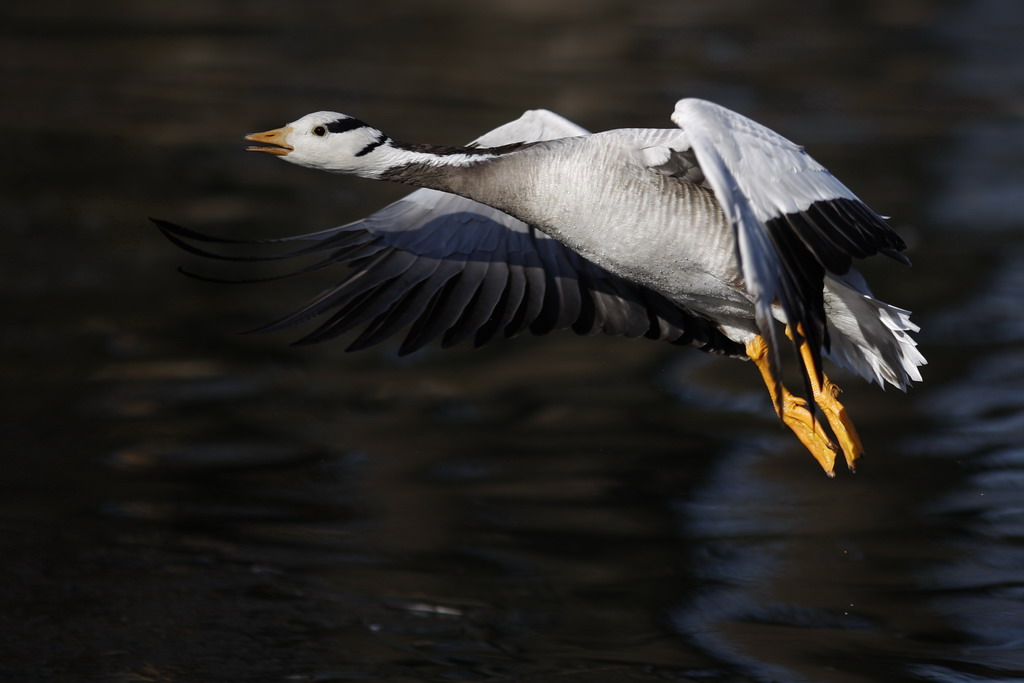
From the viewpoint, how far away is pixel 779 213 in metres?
5.61

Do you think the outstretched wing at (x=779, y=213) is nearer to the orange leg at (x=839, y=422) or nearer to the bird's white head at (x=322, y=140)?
the orange leg at (x=839, y=422)

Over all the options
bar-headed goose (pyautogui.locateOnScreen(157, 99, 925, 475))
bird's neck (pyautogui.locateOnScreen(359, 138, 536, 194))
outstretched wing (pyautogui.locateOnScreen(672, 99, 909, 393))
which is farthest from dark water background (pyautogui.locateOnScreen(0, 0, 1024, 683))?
bird's neck (pyautogui.locateOnScreen(359, 138, 536, 194))

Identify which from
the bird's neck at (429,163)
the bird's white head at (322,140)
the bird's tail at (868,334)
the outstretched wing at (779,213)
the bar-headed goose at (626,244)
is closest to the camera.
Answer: the outstretched wing at (779,213)

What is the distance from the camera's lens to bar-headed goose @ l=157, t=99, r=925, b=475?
560 centimetres

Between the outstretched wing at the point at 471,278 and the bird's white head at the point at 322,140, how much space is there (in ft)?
2.80

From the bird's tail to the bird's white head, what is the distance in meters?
2.23

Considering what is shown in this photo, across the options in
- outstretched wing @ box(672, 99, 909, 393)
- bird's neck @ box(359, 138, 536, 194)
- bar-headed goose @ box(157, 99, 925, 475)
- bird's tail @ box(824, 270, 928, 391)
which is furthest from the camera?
bird's tail @ box(824, 270, 928, 391)

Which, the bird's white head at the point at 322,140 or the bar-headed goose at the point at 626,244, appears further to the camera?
the bird's white head at the point at 322,140

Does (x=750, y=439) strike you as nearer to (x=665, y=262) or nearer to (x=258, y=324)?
(x=665, y=262)

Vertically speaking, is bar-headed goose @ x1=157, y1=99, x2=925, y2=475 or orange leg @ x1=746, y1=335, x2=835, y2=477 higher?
bar-headed goose @ x1=157, y1=99, x2=925, y2=475

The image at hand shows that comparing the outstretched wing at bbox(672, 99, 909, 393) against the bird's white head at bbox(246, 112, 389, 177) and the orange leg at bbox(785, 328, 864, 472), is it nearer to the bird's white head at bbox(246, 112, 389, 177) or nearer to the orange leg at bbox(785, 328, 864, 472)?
the orange leg at bbox(785, 328, 864, 472)

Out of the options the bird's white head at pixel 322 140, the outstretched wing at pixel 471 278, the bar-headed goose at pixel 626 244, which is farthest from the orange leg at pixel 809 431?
the bird's white head at pixel 322 140

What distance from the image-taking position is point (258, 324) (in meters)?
10.1

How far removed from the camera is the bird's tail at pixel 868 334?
6629 millimetres
